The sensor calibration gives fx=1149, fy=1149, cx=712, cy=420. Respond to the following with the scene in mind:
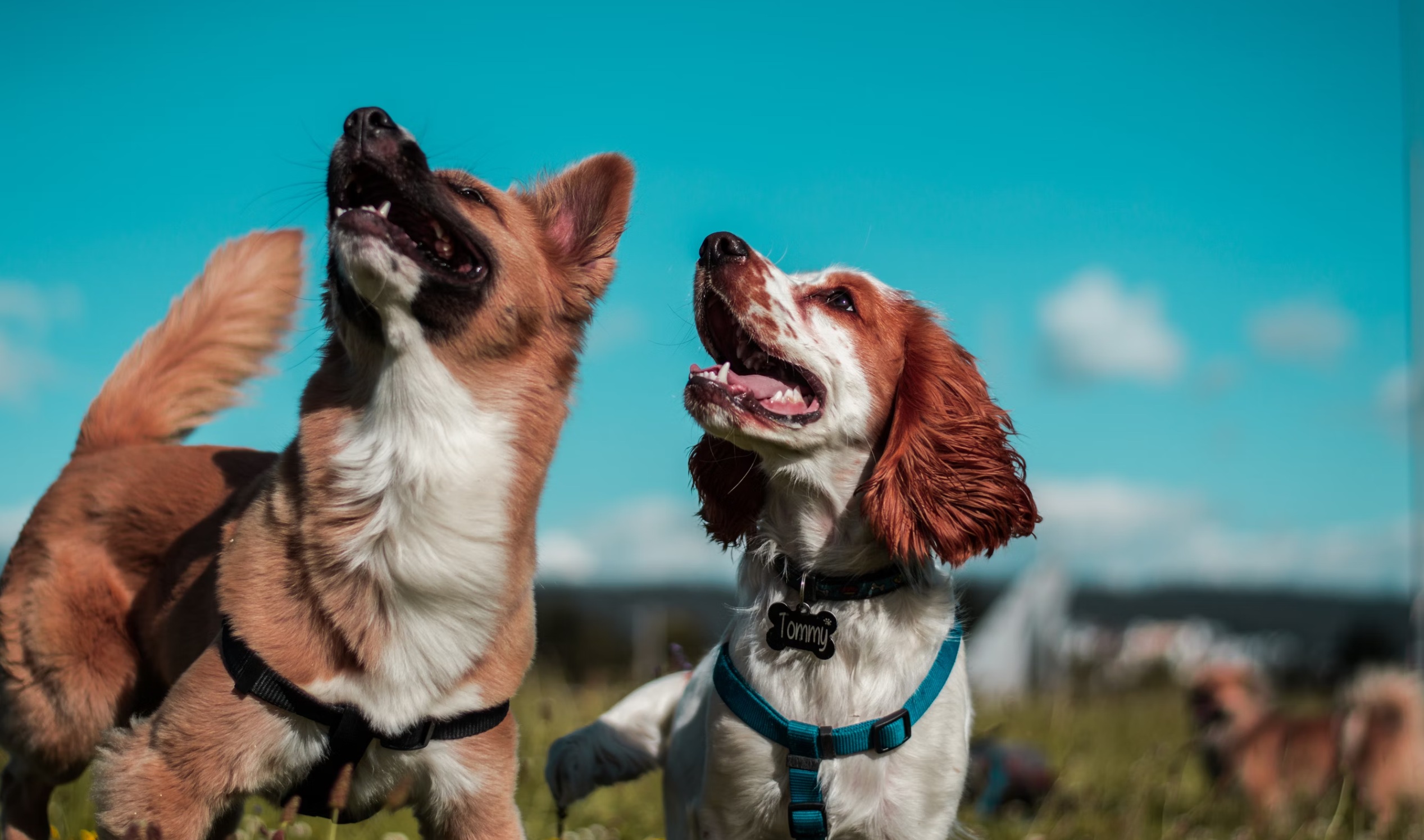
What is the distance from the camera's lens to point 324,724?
3404 mm

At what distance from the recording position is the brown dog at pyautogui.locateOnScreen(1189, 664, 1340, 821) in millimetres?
8156

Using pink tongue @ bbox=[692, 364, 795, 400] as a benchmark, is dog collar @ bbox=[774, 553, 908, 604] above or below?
below

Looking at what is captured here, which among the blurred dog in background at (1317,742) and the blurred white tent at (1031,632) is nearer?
the blurred dog in background at (1317,742)

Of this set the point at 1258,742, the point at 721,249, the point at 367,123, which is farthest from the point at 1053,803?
the point at 367,123

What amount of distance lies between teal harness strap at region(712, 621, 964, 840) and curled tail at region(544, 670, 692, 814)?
960 millimetres

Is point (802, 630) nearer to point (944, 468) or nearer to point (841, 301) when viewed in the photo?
point (944, 468)

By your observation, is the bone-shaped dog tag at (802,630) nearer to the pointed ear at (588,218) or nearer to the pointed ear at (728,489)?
the pointed ear at (728,489)

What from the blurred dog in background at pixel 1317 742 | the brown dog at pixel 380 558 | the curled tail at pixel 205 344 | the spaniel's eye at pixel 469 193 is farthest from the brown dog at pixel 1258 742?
the curled tail at pixel 205 344

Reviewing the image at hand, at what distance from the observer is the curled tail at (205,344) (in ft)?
16.5

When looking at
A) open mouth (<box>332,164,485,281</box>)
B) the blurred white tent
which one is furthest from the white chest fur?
the blurred white tent

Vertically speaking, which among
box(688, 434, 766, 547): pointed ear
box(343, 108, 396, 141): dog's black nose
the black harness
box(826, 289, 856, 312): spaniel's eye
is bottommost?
the black harness

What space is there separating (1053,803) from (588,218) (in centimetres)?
438

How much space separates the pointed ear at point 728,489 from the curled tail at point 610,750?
0.73 meters

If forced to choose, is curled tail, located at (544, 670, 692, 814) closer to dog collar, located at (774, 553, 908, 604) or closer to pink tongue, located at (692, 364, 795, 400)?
dog collar, located at (774, 553, 908, 604)
